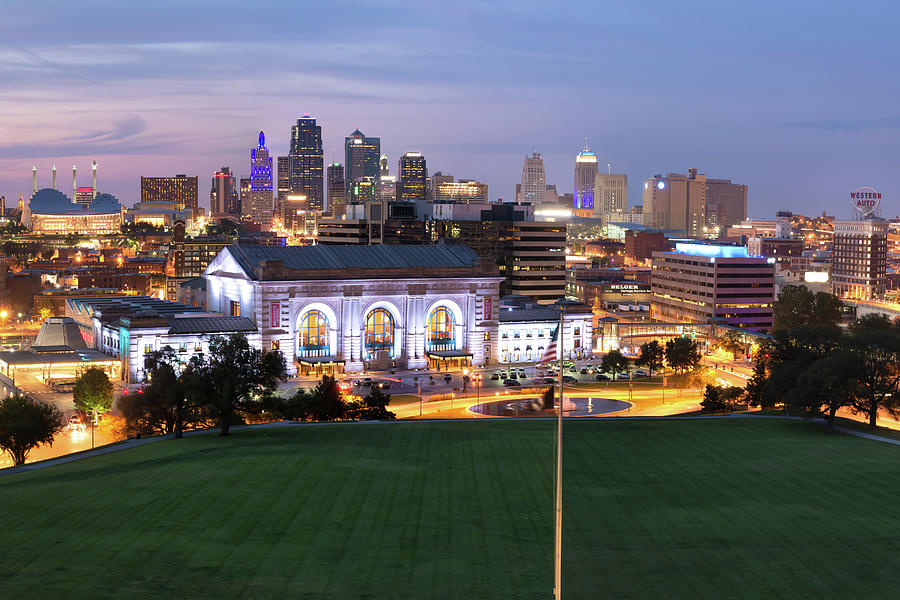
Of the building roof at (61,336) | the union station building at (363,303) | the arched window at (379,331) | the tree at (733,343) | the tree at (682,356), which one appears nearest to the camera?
the tree at (682,356)

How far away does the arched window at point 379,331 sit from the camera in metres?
166

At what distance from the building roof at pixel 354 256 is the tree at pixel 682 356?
115 feet

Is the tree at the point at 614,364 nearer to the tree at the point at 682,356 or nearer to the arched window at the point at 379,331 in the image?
the tree at the point at 682,356

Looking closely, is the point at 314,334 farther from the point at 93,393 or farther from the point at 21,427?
the point at 21,427

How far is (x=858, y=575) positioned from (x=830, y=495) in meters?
15.7

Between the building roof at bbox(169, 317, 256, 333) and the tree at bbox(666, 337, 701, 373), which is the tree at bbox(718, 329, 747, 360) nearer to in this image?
the tree at bbox(666, 337, 701, 373)

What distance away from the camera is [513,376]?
517 ft

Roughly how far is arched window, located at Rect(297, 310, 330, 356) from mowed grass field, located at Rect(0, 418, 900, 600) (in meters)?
80.8

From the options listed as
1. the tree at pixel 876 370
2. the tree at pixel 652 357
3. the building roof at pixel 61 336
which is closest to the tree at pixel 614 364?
the tree at pixel 652 357

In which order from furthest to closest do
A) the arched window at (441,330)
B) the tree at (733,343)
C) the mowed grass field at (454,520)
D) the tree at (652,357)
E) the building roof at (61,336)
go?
the tree at (733,343)
the arched window at (441,330)
the building roof at (61,336)
the tree at (652,357)
the mowed grass field at (454,520)

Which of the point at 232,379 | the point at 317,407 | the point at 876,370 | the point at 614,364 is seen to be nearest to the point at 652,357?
the point at 614,364

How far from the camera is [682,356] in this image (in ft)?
509

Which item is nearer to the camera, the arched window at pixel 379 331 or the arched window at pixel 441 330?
the arched window at pixel 379 331

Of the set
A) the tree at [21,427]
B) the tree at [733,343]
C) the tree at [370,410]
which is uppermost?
the tree at [21,427]
